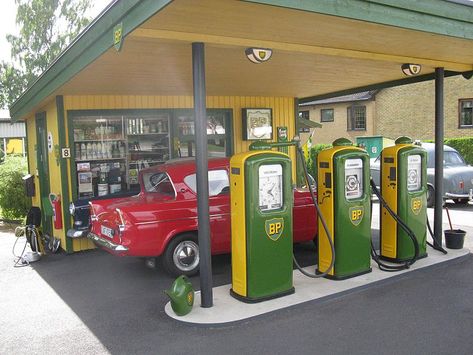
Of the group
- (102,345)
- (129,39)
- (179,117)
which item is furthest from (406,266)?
(179,117)

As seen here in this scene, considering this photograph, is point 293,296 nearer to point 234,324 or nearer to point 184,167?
point 234,324

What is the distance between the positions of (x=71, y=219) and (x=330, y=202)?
4.77 m

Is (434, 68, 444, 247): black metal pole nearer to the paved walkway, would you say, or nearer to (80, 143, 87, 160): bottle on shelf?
the paved walkway

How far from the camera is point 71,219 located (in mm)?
8258

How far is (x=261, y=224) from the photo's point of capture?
5.01 metres

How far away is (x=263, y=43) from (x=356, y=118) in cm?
2230

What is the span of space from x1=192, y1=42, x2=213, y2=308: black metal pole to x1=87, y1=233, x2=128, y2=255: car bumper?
1.42m

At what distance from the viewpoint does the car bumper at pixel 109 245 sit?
5938 millimetres

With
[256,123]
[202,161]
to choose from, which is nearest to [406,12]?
[202,161]

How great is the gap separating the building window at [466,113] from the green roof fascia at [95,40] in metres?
20.1

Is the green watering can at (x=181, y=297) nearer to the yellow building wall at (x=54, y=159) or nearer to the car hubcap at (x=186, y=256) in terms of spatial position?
the car hubcap at (x=186, y=256)

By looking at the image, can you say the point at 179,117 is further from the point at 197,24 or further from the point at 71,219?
the point at 197,24

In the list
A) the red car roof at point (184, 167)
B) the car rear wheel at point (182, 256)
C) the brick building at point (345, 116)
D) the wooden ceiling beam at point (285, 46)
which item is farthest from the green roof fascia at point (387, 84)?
the brick building at point (345, 116)

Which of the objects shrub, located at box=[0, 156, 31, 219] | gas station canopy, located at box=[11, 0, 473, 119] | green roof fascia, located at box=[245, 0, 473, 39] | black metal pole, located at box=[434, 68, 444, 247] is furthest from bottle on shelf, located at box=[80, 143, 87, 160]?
black metal pole, located at box=[434, 68, 444, 247]
